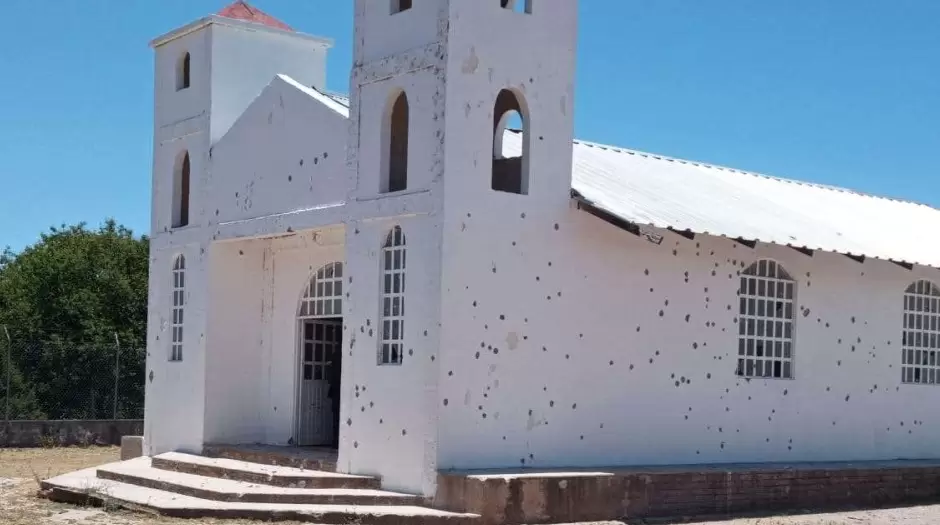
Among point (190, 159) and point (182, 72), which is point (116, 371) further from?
point (182, 72)

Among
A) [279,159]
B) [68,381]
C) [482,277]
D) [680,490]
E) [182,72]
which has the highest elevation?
[182,72]

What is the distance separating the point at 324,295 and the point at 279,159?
211 centimetres

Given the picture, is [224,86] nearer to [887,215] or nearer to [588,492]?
[588,492]

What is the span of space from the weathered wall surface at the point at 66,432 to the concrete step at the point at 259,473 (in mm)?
6735

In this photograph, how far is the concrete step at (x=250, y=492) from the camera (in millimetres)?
15570

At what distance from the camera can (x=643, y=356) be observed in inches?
683

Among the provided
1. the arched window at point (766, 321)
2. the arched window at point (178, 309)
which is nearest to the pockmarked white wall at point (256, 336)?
the arched window at point (178, 309)

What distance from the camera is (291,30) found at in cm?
2086

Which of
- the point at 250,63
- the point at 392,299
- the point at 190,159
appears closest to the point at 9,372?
the point at 190,159

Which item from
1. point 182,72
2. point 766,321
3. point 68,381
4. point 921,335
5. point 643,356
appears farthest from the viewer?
point 68,381

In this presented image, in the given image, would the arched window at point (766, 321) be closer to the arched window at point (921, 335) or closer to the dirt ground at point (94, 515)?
the dirt ground at point (94, 515)

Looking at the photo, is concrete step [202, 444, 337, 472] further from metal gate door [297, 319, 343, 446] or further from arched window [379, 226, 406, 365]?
arched window [379, 226, 406, 365]

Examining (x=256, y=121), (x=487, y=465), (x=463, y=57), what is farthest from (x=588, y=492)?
(x=256, y=121)

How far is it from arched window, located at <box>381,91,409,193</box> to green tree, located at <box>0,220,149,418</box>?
36.6 feet
